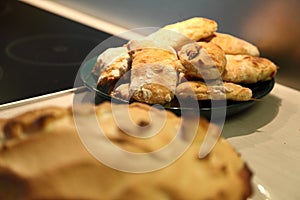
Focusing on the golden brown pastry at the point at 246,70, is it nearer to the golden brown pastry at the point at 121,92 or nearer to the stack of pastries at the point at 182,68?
the stack of pastries at the point at 182,68

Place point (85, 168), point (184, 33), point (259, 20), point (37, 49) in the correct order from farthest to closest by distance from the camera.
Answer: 1. point (37, 49)
2. point (259, 20)
3. point (184, 33)
4. point (85, 168)

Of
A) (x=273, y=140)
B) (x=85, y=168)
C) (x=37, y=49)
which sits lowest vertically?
(x=37, y=49)

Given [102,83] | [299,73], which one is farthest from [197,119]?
[299,73]

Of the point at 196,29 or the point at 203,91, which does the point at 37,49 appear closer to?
the point at 196,29

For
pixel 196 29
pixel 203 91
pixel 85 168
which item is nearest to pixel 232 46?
pixel 196 29

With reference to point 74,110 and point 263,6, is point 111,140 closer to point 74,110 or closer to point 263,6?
point 74,110

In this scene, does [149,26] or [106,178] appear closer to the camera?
[106,178]

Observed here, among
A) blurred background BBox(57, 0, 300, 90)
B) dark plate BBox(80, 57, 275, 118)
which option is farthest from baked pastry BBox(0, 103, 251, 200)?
blurred background BBox(57, 0, 300, 90)
